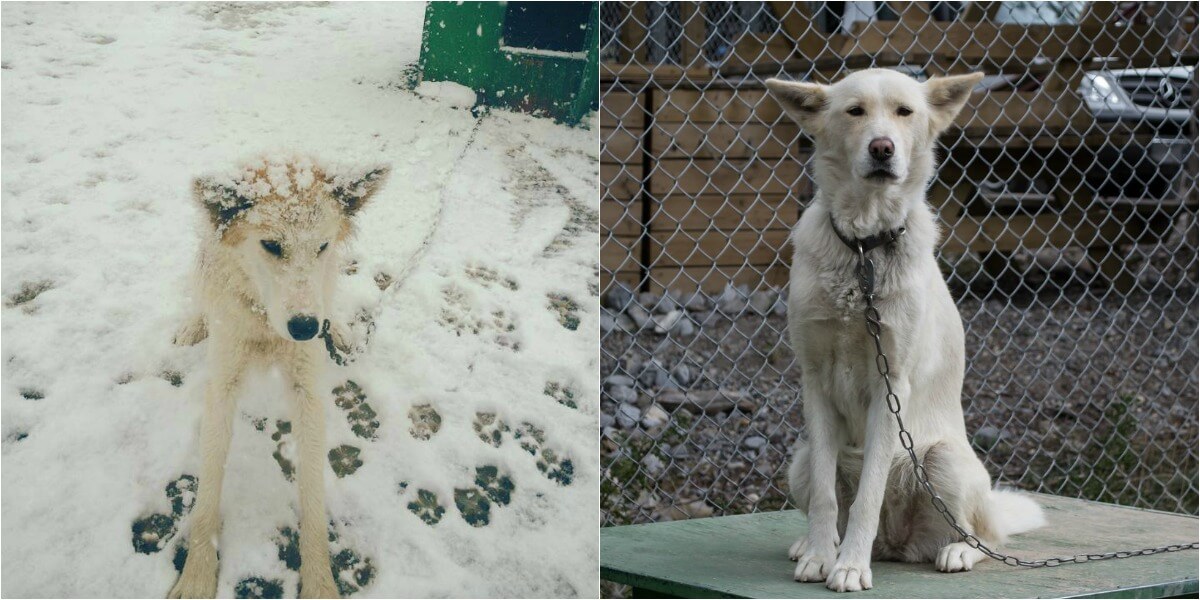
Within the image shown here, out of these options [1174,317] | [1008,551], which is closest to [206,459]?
[1008,551]

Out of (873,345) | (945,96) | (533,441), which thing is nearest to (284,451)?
(533,441)

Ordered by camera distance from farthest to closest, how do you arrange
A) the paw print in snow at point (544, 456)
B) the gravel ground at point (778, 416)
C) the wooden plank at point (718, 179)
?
the wooden plank at point (718, 179) → the gravel ground at point (778, 416) → the paw print in snow at point (544, 456)

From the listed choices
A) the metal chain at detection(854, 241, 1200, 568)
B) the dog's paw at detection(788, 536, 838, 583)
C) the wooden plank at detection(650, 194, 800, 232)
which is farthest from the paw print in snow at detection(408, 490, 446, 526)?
the wooden plank at detection(650, 194, 800, 232)

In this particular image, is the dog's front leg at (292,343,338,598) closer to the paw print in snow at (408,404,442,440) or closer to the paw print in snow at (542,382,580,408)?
the paw print in snow at (408,404,442,440)

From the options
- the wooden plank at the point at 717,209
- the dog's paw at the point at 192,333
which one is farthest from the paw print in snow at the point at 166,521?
the wooden plank at the point at 717,209

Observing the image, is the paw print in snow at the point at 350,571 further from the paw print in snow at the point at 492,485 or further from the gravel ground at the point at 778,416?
the gravel ground at the point at 778,416

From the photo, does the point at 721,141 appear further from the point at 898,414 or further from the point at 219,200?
the point at 219,200
